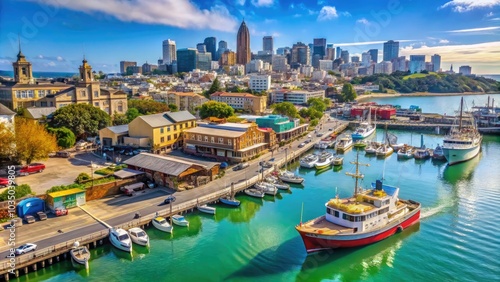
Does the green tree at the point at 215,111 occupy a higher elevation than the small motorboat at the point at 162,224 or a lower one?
higher

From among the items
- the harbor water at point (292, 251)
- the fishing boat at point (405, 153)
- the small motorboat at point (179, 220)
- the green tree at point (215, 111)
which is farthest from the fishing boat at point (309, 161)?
the green tree at point (215, 111)

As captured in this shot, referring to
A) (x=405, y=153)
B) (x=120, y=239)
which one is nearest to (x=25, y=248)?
(x=120, y=239)

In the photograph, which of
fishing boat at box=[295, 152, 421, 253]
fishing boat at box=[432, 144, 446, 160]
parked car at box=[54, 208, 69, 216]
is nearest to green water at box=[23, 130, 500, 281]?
fishing boat at box=[295, 152, 421, 253]

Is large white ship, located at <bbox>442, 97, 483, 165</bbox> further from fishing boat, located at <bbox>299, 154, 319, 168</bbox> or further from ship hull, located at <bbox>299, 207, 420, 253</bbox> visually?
ship hull, located at <bbox>299, 207, 420, 253</bbox>

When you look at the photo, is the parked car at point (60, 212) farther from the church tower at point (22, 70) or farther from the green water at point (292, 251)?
the church tower at point (22, 70)

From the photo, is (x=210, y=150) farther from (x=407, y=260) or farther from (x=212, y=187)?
(x=407, y=260)
